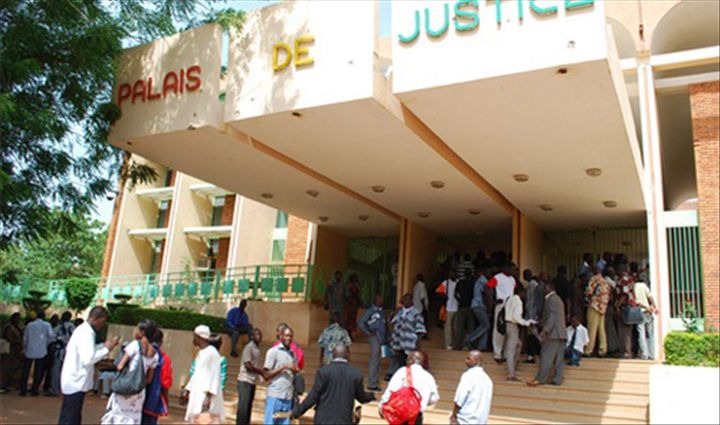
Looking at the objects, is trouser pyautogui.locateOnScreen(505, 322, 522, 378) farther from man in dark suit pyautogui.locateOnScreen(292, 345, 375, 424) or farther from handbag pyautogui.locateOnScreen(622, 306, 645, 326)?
man in dark suit pyautogui.locateOnScreen(292, 345, 375, 424)

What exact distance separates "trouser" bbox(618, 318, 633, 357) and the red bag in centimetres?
642

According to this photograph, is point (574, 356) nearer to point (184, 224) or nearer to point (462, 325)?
point (462, 325)

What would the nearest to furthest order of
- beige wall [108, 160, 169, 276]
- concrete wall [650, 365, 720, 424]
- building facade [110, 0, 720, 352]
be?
concrete wall [650, 365, 720, 424]
building facade [110, 0, 720, 352]
beige wall [108, 160, 169, 276]

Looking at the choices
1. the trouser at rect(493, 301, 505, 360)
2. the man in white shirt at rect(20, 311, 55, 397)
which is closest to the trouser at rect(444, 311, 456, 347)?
the trouser at rect(493, 301, 505, 360)

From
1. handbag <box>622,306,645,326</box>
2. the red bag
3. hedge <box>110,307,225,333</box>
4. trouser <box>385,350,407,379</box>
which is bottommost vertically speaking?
the red bag

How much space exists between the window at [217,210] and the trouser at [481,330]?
20.4 m

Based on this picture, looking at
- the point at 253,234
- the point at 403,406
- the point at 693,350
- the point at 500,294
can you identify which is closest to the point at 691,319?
the point at 693,350

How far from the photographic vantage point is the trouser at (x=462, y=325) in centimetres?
1182

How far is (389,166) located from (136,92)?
4.45 metres

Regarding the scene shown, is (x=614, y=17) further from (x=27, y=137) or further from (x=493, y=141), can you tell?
(x=27, y=137)

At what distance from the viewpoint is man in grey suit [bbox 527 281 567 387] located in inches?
370

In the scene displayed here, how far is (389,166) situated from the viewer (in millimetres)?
11172

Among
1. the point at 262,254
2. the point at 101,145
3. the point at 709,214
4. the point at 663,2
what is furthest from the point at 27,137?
the point at 262,254

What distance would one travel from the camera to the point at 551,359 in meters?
9.52
